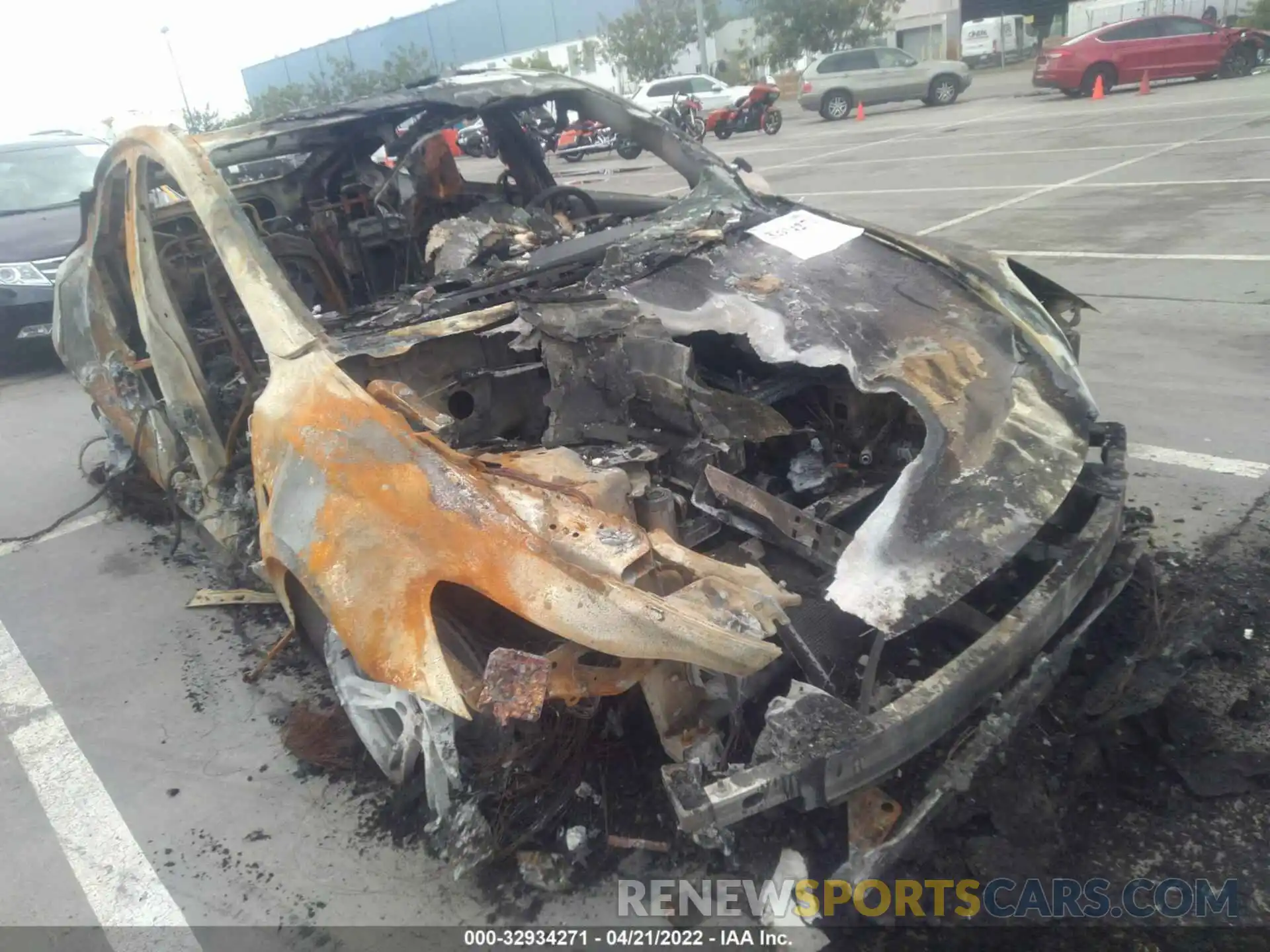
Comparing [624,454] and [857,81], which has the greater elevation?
[857,81]

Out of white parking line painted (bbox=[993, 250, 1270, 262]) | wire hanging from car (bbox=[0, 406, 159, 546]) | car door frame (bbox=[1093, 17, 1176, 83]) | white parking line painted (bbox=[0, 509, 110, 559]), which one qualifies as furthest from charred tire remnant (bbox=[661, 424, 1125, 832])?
car door frame (bbox=[1093, 17, 1176, 83])

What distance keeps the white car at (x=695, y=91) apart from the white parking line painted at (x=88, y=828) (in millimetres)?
20622

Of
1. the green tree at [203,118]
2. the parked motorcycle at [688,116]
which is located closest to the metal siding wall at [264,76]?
the green tree at [203,118]

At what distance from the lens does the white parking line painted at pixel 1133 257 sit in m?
6.50

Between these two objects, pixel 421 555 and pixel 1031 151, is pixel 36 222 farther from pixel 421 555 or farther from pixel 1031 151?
pixel 1031 151

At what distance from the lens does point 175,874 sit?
2447 millimetres

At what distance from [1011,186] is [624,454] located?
920cm

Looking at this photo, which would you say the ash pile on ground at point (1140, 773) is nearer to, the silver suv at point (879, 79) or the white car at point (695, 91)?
the silver suv at point (879, 79)

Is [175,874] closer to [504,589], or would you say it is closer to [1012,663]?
[504,589]

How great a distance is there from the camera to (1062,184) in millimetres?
9766

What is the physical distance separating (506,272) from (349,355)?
86 centimetres

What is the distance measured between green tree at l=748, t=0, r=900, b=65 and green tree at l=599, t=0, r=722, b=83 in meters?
3.48

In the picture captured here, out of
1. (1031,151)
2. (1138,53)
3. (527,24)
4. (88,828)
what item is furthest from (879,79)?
(527,24)

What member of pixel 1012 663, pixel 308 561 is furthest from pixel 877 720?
pixel 308 561
